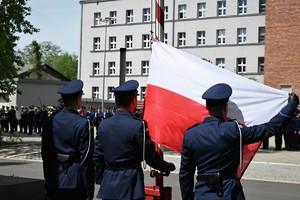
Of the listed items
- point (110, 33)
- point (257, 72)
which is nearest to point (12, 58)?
point (257, 72)

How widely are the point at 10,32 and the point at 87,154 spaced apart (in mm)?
17831

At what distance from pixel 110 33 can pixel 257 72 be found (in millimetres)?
18668

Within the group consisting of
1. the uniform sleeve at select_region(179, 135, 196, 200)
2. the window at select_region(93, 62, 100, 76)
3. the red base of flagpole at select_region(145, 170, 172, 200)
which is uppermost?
the window at select_region(93, 62, 100, 76)

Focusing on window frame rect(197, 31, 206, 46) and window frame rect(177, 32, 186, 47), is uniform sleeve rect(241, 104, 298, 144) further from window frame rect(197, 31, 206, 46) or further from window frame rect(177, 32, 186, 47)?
window frame rect(177, 32, 186, 47)

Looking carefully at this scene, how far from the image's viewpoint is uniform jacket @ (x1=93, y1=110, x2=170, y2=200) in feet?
18.2

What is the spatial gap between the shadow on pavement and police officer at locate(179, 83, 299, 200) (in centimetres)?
399

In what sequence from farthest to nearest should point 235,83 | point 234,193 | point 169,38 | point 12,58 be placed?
point 169,38, point 12,58, point 235,83, point 234,193

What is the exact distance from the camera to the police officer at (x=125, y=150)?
5535mm

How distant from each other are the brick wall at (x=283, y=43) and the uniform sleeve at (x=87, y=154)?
4319 centimetres

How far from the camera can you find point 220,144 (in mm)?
4914

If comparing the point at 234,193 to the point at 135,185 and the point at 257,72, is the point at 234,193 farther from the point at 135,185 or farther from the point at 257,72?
the point at 257,72

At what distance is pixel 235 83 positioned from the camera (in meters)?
6.62

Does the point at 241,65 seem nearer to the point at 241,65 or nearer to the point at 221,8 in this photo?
the point at 241,65

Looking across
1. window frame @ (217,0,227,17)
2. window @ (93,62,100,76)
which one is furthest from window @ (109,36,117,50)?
window frame @ (217,0,227,17)
